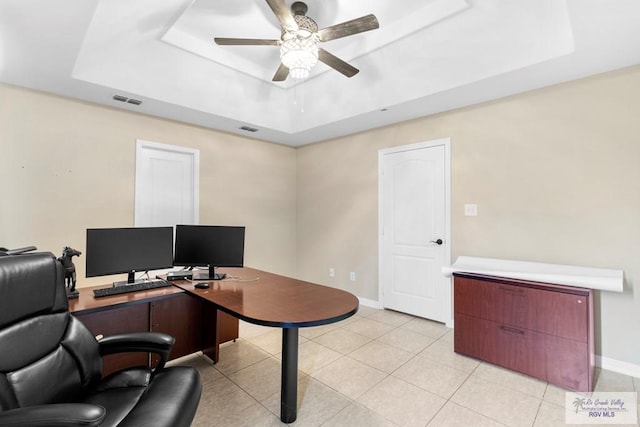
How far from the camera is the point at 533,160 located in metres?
2.88

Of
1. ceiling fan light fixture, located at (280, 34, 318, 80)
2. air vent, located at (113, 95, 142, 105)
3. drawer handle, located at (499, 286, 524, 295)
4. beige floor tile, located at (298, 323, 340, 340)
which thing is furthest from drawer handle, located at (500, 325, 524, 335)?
air vent, located at (113, 95, 142, 105)

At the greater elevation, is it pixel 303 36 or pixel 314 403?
pixel 303 36

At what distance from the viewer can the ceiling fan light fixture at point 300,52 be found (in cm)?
206

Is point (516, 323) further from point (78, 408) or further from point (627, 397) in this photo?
point (78, 408)

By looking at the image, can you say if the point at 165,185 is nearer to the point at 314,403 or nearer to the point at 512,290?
the point at 314,403

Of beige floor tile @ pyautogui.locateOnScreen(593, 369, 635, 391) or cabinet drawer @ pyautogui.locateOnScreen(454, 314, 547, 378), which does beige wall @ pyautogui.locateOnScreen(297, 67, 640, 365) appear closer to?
beige floor tile @ pyautogui.locateOnScreen(593, 369, 635, 391)

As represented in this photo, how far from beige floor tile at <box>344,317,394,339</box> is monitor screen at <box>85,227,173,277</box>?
2.06 metres

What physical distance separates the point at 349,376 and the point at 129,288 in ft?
5.91

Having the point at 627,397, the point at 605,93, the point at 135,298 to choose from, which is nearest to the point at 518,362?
the point at 627,397

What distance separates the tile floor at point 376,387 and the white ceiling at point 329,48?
2.49 m

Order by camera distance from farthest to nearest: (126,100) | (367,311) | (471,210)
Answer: (367,311)
(471,210)
(126,100)

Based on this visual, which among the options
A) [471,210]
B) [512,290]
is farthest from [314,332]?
[471,210]

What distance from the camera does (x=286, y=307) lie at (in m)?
1.77

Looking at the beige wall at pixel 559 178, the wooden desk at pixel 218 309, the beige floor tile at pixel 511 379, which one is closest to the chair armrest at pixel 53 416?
the wooden desk at pixel 218 309
